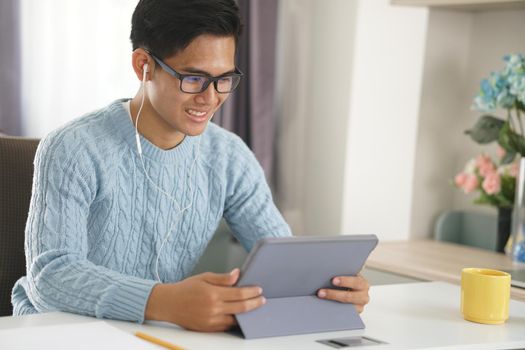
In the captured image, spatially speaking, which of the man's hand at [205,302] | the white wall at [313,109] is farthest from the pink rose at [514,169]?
the man's hand at [205,302]

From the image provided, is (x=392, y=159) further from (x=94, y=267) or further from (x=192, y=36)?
(x=94, y=267)

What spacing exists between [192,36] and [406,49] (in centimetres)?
130

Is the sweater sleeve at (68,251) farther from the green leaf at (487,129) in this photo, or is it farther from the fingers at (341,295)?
the green leaf at (487,129)

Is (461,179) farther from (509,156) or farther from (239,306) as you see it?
(239,306)

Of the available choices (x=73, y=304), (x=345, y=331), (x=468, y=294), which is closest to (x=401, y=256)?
(x=468, y=294)

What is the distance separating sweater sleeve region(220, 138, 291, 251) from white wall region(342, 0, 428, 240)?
90cm

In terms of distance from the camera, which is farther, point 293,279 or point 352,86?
point 352,86

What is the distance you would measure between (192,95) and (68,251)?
38cm

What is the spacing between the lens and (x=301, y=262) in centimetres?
150

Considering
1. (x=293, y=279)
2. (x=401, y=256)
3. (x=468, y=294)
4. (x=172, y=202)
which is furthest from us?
(x=401, y=256)

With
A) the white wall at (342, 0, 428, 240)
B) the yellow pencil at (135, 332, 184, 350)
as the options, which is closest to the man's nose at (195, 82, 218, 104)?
the yellow pencil at (135, 332, 184, 350)

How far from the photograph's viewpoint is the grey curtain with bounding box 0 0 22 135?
7.97ft

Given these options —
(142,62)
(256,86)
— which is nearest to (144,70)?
(142,62)

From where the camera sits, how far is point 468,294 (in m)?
1.70
